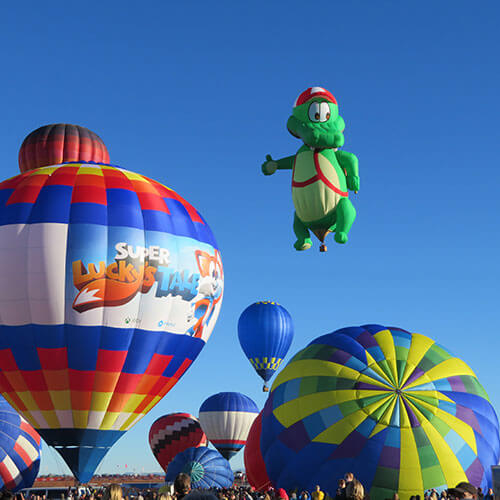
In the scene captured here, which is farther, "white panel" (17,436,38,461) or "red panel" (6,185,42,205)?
"white panel" (17,436,38,461)

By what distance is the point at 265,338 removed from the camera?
35500mm

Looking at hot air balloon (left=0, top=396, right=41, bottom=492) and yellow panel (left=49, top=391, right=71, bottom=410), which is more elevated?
yellow panel (left=49, top=391, right=71, bottom=410)

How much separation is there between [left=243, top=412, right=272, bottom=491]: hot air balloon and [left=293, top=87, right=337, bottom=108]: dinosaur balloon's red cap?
25.3 feet

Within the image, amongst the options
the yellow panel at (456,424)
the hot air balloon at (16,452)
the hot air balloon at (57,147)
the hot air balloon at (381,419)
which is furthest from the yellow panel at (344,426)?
the hot air balloon at (16,452)

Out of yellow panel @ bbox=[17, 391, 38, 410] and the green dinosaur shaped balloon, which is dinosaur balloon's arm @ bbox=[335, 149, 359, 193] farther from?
yellow panel @ bbox=[17, 391, 38, 410]

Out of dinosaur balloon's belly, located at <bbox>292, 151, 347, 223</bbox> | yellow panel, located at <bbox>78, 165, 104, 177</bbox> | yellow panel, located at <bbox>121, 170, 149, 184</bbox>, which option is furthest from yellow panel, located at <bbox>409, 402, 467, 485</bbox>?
yellow panel, located at <bbox>78, 165, 104, 177</bbox>

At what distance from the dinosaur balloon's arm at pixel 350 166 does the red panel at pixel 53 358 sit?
25.7 ft

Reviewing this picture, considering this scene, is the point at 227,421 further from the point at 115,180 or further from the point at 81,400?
the point at 115,180

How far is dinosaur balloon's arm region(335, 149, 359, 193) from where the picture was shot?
596 inches

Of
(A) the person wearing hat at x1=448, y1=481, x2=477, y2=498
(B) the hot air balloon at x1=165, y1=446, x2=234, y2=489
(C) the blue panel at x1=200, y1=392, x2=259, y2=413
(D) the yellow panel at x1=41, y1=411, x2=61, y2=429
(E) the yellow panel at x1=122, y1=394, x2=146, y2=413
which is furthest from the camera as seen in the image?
(C) the blue panel at x1=200, y1=392, x2=259, y2=413

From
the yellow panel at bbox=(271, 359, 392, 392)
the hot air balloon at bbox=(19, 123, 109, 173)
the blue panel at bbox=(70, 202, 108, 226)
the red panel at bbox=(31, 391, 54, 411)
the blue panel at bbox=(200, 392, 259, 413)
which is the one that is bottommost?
the red panel at bbox=(31, 391, 54, 411)

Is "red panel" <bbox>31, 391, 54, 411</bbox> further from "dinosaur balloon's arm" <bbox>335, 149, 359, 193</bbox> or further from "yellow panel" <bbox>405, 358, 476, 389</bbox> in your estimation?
"dinosaur balloon's arm" <bbox>335, 149, 359, 193</bbox>

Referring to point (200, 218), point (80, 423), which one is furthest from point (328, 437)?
point (200, 218)

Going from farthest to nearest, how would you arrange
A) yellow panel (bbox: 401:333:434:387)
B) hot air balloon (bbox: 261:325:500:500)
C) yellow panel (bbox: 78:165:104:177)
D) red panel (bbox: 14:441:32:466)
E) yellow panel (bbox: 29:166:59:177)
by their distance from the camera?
1. red panel (bbox: 14:441:32:466)
2. yellow panel (bbox: 29:166:59:177)
3. yellow panel (bbox: 78:165:104:177)
4. yellow panel (bbox: 401:333:434:387)
5. hot air balloon (bbox: 261:325:500:500)
